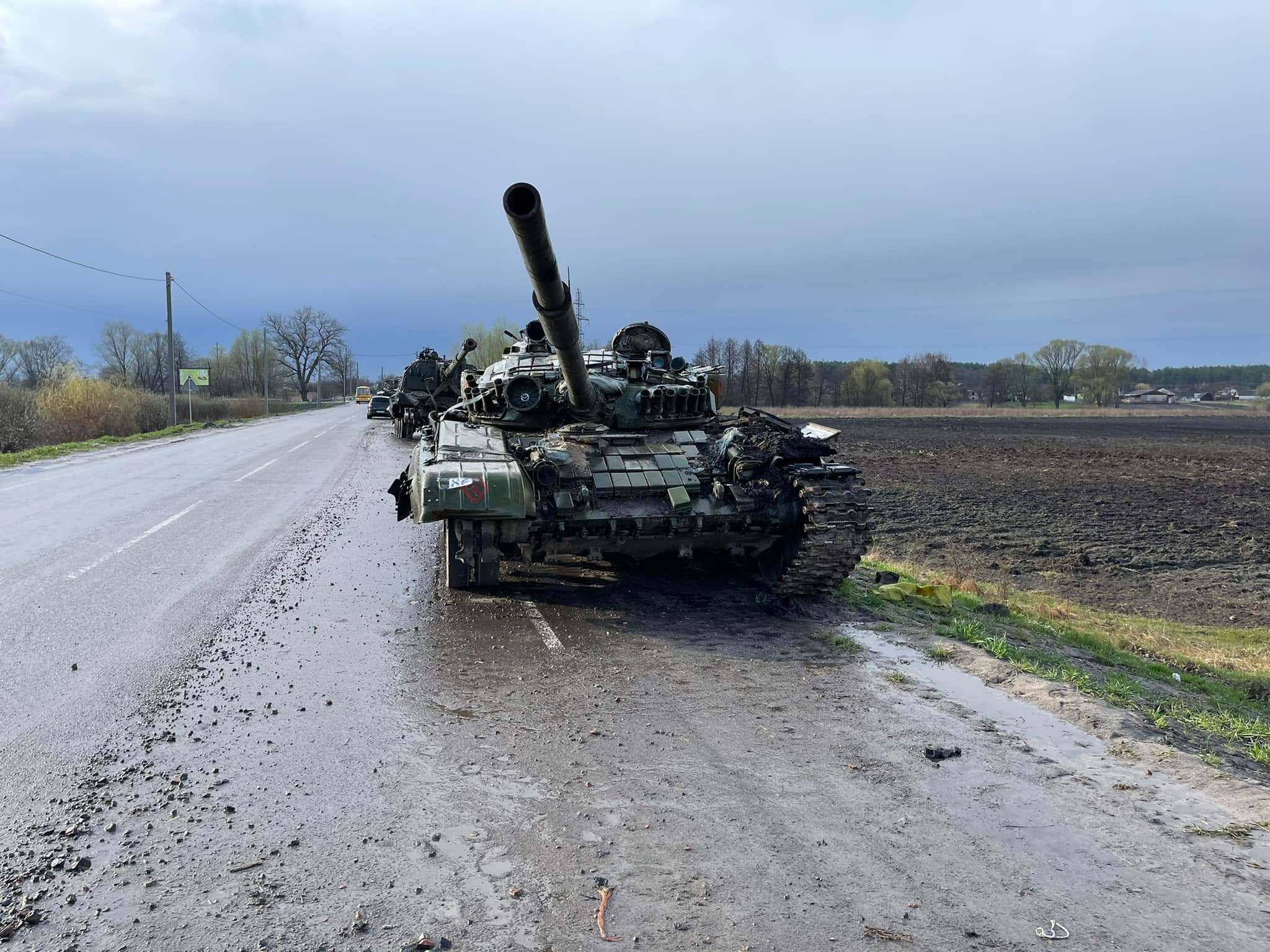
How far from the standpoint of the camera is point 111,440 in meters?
29.5

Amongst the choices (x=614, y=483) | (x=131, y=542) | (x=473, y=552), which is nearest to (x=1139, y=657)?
(x=614, y=483)

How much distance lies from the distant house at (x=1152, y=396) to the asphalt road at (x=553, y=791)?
119 metres

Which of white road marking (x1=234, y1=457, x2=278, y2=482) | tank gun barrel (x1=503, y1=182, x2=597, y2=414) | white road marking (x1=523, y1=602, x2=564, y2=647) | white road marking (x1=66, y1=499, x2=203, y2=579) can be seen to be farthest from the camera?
white road marking (x1=234, y1=457, x2=278, y2=482)

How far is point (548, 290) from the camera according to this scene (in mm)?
7016

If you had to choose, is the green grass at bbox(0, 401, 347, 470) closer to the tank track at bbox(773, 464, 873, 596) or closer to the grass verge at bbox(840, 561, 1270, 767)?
the tank track at bbox(773, 464, 873, 596)

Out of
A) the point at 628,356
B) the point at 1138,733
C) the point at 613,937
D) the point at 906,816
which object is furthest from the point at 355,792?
the point at 628,356

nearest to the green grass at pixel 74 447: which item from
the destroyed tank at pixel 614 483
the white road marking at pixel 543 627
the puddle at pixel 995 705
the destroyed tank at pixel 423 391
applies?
the destroyed tank at pixel 423 391

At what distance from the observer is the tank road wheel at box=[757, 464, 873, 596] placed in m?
7.61

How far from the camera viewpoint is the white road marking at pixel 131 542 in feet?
29.1

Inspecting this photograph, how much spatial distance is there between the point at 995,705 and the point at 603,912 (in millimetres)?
3437

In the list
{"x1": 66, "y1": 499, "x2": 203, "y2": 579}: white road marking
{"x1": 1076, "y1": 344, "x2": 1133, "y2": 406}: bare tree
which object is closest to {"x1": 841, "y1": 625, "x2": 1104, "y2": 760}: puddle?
{"x1": 66, "y1": 499, "x2": 203, "y2": 579}: white road marking

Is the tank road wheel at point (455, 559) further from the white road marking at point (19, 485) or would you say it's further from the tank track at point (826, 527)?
the white road marking at point (19, 485)

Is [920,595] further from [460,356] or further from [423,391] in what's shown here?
[423,391]

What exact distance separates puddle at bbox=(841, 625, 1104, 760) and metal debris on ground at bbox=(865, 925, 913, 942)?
6.99 feet
